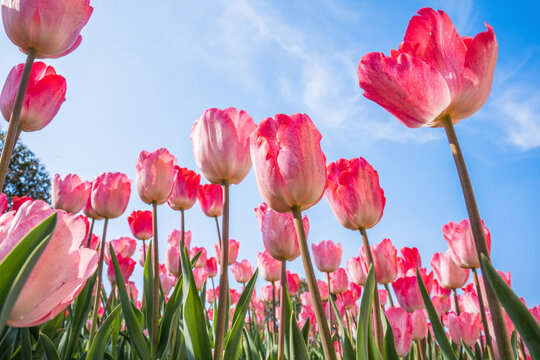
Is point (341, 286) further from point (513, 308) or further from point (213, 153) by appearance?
point (513, 308)

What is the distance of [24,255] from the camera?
608 mm

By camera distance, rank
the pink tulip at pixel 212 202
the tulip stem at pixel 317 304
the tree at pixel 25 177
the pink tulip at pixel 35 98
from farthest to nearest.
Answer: the tree at pixel 25 177, the pink tulip at pixel 212 202, the pink tulip at pixel 35 98, the tulip stem at pixel 317 304

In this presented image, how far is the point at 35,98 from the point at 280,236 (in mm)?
1117

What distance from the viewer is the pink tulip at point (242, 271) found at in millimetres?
5188

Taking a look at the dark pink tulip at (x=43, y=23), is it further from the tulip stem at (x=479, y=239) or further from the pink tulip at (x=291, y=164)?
the tulip stem at (x=479, y=239)

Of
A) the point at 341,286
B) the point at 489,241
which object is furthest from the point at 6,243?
the point at 341,286

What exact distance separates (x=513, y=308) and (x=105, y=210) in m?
1.93

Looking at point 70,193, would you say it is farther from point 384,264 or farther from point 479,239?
point 479,239

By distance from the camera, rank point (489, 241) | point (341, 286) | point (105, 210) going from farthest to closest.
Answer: point (341, 286)
point (105, 210)
point (489, 241)

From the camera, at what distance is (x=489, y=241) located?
5.94ft

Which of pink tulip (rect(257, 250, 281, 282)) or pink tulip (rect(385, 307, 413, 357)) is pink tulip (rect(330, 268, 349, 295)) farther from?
pink tulip (rect(385, 307, 413, 357))

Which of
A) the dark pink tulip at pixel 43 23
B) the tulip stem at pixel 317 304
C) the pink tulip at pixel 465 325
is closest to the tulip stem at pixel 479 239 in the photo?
the tulip stem at pixel 317 304

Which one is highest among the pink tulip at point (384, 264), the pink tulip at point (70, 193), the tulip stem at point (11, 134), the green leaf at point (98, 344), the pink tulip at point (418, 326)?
the pink tulip at point (70, 193)

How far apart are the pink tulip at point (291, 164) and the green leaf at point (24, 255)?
53 cm
